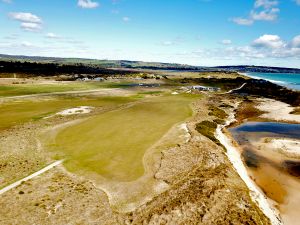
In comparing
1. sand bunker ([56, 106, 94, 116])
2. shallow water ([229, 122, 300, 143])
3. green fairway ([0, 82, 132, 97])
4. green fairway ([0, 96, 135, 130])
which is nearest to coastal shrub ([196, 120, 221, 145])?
shallow water ([229, 122, 300, 143])

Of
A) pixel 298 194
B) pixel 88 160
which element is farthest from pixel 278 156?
pixel 88 160

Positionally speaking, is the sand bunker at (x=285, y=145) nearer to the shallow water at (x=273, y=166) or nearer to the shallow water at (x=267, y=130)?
the shallow water at (x=273, y=166)

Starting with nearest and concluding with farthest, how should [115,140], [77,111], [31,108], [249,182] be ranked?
[249,182]
[115,140]
[77,111]
[31,108]

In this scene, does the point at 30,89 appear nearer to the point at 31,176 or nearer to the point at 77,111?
the point at 77,111

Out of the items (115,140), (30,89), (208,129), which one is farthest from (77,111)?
(30,89)

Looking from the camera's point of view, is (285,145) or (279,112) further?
(279,112)

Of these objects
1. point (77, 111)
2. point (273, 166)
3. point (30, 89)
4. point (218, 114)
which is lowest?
point (273, 166)

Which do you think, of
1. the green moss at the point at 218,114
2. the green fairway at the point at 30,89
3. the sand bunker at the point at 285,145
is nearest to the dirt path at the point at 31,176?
the sand bunker at the point at 285,145
